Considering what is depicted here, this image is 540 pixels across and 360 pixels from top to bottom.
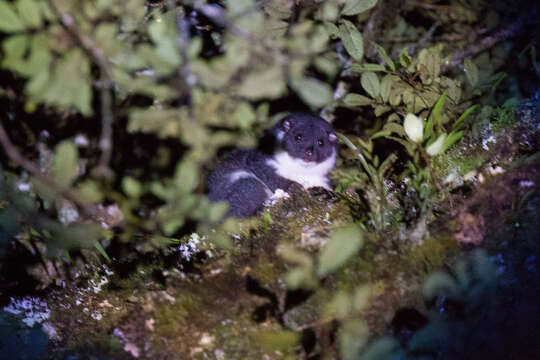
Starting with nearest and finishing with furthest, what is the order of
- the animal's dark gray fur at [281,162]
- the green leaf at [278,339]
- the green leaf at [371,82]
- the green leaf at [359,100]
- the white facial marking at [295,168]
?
1. the green leaf at [278,339]
2. the green leaf at [371,82]
3. the green leaf at [359,100]
4. the animal's dark gray fur at [281,162]
5. the white facial marking at [295,168]

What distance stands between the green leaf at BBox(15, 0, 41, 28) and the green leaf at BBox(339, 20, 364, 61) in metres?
1.80

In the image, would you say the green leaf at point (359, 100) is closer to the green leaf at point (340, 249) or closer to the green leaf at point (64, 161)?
the green leaf at point (340, 249)

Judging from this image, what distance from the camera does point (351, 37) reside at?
8.04 feet

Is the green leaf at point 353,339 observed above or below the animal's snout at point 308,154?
below

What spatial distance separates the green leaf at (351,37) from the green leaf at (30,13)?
180cm

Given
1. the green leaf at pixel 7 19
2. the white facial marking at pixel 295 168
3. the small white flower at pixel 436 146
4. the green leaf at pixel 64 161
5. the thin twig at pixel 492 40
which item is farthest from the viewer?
the thin twig at pixel 492 40

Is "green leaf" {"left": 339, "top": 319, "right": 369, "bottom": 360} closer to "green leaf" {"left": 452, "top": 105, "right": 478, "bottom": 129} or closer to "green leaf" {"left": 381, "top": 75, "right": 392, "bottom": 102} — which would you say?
"green leaf" {"left": 452, "top": 105, "right": 478, "bottom": 129}

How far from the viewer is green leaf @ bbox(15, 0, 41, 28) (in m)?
1.23

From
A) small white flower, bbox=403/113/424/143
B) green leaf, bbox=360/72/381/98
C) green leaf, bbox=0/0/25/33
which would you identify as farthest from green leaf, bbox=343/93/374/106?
green leaf, bbox=0/0/25/33

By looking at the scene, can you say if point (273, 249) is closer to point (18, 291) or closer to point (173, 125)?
point (173, 125)

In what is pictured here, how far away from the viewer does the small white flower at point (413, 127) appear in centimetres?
230

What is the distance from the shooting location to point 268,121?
3.51m

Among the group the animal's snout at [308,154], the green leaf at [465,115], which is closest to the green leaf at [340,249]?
the green leaf at [465,115]

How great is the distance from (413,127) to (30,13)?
209cm
